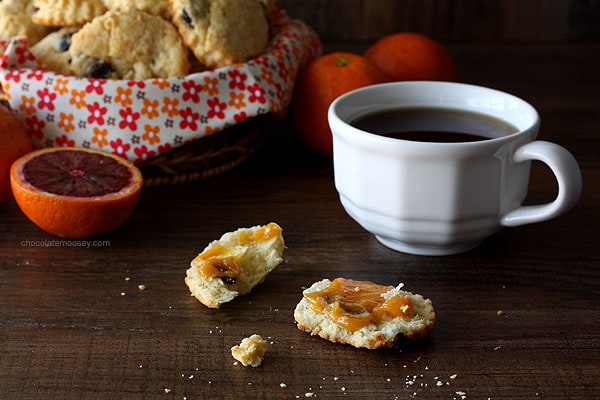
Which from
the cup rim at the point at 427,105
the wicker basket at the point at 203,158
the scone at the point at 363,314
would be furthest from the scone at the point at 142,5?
the scone at the point at 363,314

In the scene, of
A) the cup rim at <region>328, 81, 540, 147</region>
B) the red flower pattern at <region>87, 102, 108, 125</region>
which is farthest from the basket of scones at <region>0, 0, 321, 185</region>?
the cup rim at <region>328, 81, 540, 147</region>

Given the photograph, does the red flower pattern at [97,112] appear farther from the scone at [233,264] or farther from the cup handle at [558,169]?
the cup handle at [558,169]

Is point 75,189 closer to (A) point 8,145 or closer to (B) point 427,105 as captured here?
(A) point 8,145

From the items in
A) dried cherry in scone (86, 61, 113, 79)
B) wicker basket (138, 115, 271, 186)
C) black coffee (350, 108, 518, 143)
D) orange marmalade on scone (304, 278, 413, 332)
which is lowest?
wicker basket (138, 115, 271, 186)

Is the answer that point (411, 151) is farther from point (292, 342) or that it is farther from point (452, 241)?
point (292, 342)

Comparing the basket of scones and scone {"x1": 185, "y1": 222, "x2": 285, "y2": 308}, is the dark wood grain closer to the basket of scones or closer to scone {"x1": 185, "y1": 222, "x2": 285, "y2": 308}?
the basket of scones

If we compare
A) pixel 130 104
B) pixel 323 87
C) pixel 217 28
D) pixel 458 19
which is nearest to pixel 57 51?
pixel 130 104
